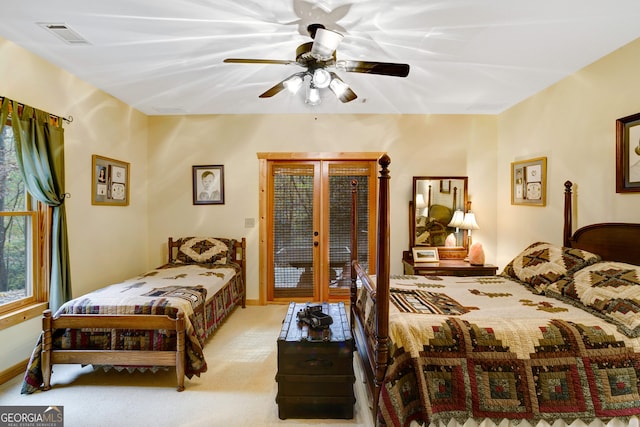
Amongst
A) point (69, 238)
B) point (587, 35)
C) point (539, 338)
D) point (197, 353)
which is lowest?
point (197, 353)

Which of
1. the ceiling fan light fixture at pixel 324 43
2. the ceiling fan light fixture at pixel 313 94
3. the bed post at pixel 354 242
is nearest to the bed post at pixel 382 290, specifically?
the ceiling fan light fixture at pixel 324 43

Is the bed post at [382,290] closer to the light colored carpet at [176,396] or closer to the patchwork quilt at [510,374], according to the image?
the patchwork quilt at [510,374]

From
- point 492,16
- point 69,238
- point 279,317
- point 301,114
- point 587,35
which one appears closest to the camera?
point 492,16

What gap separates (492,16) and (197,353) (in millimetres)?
3264

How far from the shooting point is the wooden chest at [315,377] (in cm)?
205

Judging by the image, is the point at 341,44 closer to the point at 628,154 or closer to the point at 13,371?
the point at 628,154

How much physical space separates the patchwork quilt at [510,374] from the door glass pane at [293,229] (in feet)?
8.94

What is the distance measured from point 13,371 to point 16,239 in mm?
1082

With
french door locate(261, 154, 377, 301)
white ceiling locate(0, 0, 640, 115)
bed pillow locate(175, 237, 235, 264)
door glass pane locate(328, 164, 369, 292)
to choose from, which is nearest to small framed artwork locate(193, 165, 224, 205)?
bed pillow locate(175, 237, 235, 264)

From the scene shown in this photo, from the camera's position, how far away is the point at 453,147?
4293mm

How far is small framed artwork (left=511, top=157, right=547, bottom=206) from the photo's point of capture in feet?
11.1

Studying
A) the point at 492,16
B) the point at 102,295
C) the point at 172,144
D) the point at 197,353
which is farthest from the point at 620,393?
the point at 172,144

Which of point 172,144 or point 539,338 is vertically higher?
point 172,144

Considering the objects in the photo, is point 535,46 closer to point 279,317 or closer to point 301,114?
point 301,114
